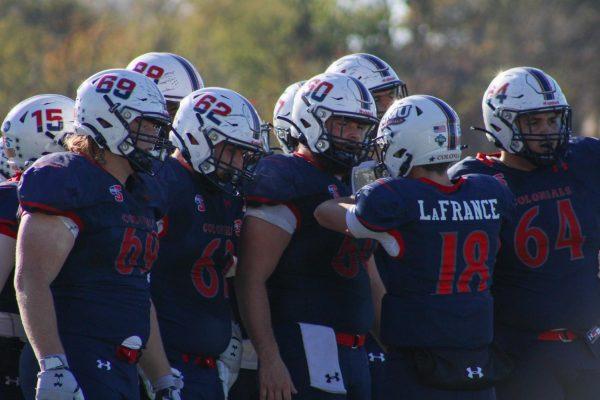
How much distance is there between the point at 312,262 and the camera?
5.05 m

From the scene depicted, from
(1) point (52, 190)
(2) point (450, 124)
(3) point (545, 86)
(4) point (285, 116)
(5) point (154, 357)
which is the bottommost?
(5) point (154, 357)

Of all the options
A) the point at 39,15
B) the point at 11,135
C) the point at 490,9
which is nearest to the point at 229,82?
the point at 39,15

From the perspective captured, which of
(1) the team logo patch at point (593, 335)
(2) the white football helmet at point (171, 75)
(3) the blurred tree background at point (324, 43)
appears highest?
(3) the blurred tree background at point (324, 43)

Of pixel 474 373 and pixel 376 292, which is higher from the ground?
pixel 376 292

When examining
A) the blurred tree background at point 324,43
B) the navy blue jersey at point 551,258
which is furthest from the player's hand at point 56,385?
the blurred tree background at point 324,43

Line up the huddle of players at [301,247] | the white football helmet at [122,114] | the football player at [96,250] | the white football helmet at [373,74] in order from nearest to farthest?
the football player at [96,250] → the huddle of players at [301,247] → the white football helmet at [122,114] → the white football helmet at [373,74]

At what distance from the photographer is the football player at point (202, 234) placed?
486 centimetres

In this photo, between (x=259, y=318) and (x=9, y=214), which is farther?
(x=259, y=318)

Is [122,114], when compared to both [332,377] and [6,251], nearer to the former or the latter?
[6,251]

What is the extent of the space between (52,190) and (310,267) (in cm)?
140

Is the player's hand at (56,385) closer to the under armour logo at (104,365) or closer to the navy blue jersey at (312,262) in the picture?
the under armour logo at (104,365)

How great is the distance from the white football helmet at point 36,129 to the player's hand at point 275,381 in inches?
55.8

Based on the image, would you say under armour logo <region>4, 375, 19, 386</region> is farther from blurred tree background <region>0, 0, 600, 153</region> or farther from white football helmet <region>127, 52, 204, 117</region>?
blurred tree background <region>0, 0, 600, 153</region>

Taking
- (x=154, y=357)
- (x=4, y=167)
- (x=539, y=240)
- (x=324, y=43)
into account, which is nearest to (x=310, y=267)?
(x=154, y=357)
